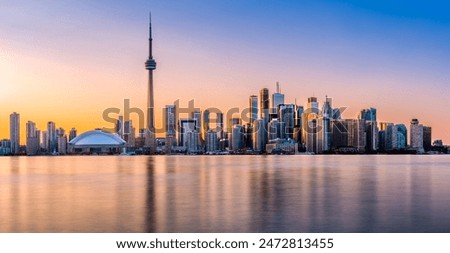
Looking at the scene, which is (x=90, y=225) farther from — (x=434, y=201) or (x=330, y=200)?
(x=434, y=201)

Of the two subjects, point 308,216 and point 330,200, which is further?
point 330,200

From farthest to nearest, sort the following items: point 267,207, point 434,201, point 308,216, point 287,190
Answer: point 287,190 < point 434,201 < point 267,207 < point 308,216

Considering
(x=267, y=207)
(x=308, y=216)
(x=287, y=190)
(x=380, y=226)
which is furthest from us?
(x=287, y=190)

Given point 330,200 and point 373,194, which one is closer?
point 330,200
